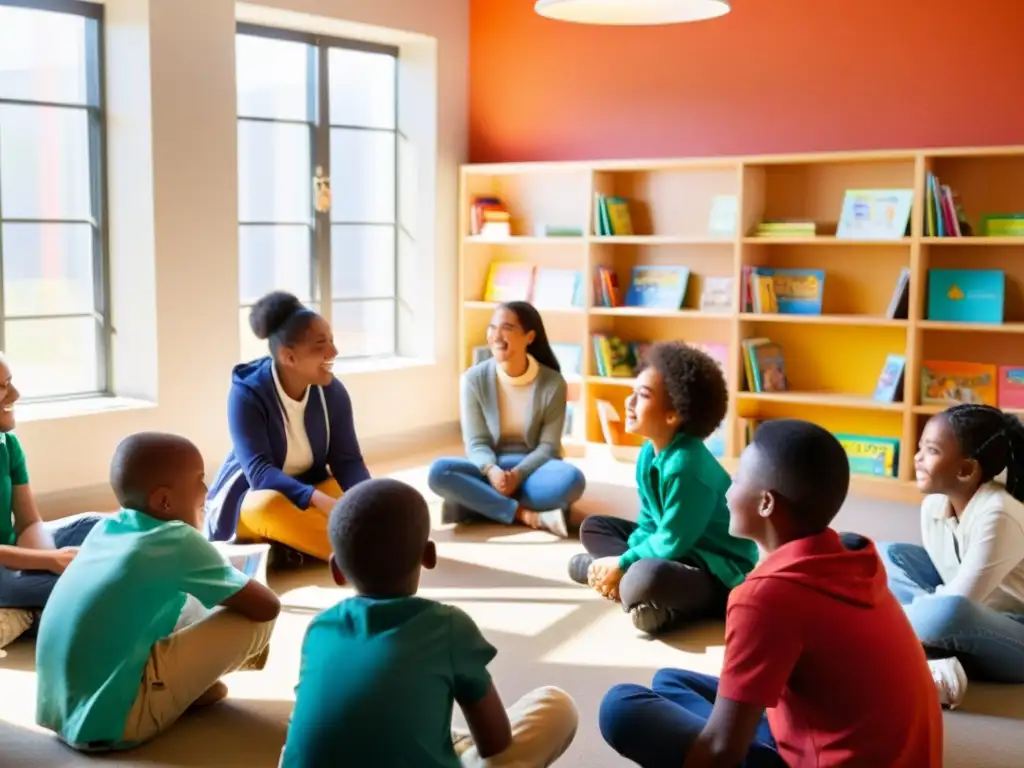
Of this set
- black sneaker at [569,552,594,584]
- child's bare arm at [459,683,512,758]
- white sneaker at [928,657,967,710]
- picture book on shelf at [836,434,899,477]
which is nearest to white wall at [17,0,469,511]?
black sneaker at [569,552,594,584]

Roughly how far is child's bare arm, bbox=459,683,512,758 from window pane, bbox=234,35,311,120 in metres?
4.40

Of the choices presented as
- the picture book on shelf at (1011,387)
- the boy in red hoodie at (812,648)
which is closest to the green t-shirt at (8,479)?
the boy in red hoodie at (812,648)

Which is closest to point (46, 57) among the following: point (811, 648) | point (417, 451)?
point (417, 451)

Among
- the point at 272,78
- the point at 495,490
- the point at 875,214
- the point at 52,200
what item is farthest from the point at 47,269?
the point at 875,214

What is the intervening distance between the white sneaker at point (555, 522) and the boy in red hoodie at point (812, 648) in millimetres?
2520

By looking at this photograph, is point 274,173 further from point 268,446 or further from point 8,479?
point 8,479

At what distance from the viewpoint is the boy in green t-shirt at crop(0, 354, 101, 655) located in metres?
3.18

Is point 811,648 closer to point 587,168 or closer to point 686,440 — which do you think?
point 686,440

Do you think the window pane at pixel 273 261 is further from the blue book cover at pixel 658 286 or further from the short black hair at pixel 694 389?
the short black hair at pixel 694 389

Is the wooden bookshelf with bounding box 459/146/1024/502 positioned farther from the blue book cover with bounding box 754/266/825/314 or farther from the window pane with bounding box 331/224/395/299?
the window pane with bounding box 331/224/395/299

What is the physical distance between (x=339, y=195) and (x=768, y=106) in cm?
229

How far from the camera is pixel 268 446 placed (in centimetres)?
405

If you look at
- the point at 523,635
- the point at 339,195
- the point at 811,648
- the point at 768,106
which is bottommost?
the point at 523,635

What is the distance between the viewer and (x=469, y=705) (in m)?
1.94
